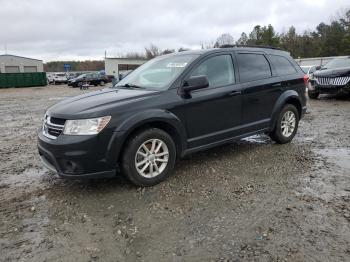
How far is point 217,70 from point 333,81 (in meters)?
9.42

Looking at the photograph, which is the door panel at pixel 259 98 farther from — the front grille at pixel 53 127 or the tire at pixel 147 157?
the front grille at pixel 53 127

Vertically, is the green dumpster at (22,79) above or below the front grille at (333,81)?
below

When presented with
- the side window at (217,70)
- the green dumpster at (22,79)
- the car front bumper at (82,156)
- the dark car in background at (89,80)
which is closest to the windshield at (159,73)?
the side window at (217,70)

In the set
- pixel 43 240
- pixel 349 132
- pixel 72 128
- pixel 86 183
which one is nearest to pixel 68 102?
pixel 72 128

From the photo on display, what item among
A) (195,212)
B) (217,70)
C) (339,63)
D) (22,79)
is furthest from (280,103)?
(22,79)

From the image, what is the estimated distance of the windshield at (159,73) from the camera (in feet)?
15.6

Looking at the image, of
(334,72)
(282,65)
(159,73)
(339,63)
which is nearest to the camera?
(159,73)

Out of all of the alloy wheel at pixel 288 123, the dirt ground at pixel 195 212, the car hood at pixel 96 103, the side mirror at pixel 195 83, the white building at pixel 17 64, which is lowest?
the dirt ground at pixel 195 212

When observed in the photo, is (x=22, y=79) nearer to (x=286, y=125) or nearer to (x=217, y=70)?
(x=286, y=125)

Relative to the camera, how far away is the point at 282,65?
246 inches

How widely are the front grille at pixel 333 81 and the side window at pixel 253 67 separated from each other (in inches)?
317

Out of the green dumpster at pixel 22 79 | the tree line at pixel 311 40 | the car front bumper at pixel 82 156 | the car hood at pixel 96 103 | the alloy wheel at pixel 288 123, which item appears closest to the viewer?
the car front bumper at pixel 82 156

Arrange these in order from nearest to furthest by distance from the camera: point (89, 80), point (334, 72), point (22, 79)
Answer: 1. point (334, 72)
2. point (89, 80)
3. point (22, 79)

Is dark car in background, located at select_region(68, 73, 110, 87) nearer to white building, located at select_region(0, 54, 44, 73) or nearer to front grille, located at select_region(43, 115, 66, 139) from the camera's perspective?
white building, located at select_region(0, 54, 44, 73)
